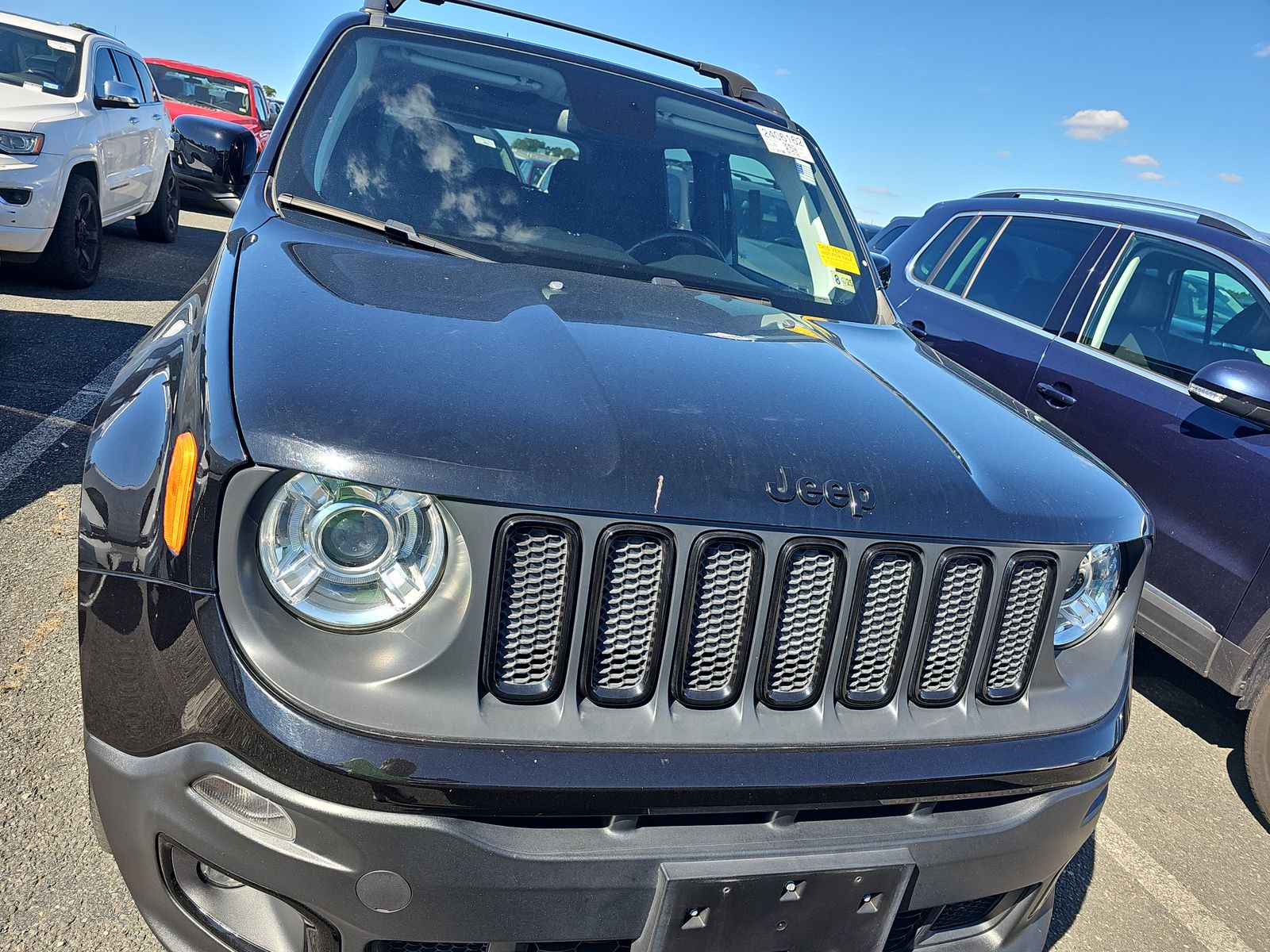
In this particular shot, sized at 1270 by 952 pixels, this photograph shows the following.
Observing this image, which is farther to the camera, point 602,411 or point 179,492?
point 602,411

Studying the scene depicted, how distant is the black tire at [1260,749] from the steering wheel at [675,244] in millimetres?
2160

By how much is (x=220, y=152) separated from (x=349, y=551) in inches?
76.7

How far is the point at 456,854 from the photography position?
138 centimetres

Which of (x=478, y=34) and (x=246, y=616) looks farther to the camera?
(x=478, y=34)

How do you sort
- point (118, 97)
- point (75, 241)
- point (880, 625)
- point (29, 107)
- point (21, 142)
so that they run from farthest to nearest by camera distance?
point (118, 97) < point (75, 241) < point (29, 107) < point (21, 142) < point (880, 625)

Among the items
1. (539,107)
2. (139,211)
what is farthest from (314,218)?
(139,211)

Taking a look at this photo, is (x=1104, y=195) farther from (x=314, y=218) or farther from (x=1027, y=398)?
(x=314, y=218)

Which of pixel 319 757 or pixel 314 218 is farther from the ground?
pixel 314 218

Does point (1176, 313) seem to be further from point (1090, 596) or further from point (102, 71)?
point (102, 71)

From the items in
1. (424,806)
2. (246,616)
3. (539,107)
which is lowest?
(424,806)

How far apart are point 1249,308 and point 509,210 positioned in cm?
280

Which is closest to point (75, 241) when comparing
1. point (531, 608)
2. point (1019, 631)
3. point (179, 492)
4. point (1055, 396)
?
point (1055, 396)

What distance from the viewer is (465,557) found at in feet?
4.70

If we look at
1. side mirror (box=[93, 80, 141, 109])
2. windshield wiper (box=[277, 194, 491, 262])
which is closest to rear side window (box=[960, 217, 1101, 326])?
windshield wiper (box=[277, 194, 491, 262])
